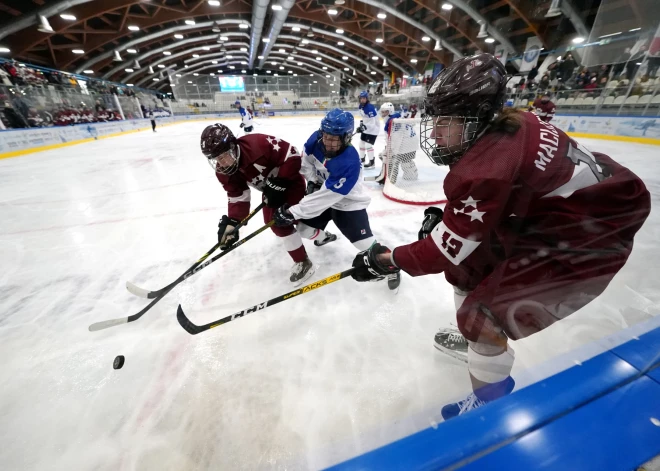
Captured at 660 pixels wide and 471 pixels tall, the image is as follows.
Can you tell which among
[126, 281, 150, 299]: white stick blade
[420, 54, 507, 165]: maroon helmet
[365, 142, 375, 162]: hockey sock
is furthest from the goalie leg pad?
[365, 142, 375, 162]: hockey sock

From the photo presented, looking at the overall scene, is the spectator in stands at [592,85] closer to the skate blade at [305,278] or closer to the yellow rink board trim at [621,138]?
the yellow rink board trim at [621,138]

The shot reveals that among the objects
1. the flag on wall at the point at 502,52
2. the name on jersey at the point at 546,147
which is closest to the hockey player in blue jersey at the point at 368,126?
the name on jersey at the point at 546,147

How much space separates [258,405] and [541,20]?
17.8 metres

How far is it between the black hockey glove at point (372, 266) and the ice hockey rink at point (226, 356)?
51cm

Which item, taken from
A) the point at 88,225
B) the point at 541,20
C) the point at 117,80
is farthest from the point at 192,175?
the point at 117,80

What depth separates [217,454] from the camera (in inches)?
44.5

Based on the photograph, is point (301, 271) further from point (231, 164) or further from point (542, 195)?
point (542, 195)

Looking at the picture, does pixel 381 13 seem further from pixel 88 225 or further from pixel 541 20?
pixel 88 225

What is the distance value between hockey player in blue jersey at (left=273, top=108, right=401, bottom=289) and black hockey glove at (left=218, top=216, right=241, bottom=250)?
447 mm

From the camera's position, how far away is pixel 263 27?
19797mm

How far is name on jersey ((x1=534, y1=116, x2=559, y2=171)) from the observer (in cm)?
77

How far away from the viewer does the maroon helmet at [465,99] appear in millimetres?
873

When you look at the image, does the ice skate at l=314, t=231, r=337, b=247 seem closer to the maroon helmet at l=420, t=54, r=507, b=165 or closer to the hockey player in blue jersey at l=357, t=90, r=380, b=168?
the maroon helmet at l=420, t=54, r=507, b=165

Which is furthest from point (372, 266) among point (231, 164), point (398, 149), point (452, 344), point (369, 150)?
point (369, 150)
